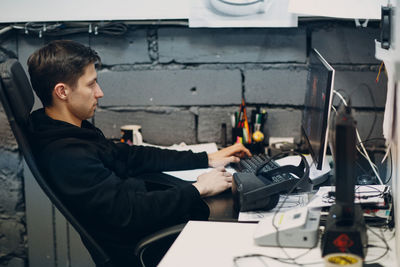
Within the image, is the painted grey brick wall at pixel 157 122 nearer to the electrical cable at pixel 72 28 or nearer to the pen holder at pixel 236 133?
the pen holder at pixel 236 133

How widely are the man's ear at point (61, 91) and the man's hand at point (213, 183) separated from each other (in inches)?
20.6

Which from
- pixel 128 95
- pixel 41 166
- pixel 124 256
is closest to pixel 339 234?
pixel 124 256

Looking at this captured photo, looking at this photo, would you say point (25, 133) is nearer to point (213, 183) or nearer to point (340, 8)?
point (213, 183)

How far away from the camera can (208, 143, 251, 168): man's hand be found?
79.4 inches

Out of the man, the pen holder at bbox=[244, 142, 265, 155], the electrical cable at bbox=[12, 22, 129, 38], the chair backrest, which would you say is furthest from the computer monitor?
the electrical cable at bbox=[12, 22, 129, 38]

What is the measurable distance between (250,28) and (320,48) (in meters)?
0.31

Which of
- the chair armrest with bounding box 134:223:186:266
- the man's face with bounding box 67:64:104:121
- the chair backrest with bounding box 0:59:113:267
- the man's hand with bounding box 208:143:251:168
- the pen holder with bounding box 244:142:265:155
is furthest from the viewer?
the pen holder with bounding box 244:142:265:155

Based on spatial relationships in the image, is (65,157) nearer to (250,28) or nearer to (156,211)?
(156,211)

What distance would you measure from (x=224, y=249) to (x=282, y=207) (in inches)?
14.1

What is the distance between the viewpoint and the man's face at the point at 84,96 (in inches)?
69.7

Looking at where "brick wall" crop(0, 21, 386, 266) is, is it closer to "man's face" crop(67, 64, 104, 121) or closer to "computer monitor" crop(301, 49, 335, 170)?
"computer monitor" crop(301, 49, 335, 170)

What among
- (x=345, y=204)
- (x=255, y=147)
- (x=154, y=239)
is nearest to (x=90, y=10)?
(x=255, y=147)

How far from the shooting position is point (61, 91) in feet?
5.71

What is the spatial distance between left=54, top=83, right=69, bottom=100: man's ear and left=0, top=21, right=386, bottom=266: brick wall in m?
0.64
